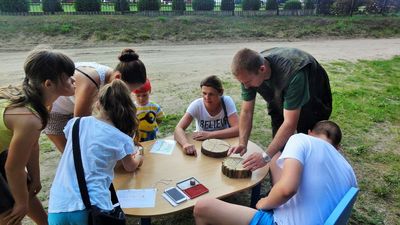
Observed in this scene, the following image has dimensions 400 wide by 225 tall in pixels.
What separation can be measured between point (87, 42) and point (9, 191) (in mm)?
11305

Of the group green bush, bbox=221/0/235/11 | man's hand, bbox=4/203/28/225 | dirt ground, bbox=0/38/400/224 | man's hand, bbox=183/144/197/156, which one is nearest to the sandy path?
dirt ground, bbox=0/38/400/224

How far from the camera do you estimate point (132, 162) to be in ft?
8.55

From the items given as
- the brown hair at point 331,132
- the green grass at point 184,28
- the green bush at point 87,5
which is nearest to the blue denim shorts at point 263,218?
the brown hair at point 331,132

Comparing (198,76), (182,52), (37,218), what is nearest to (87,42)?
(182,52)

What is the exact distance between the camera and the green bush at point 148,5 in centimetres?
1748

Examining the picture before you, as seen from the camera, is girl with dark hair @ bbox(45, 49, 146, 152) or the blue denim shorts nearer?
the blue denim shorts

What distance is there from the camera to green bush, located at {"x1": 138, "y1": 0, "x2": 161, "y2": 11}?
688 inches

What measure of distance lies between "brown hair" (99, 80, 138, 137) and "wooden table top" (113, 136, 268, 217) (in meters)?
0.69

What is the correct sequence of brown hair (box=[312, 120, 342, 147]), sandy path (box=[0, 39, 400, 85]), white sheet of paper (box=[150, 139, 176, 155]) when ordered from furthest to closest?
1. sandy path (box=[0, 39, 400, 85])
2. white sheet of paper (box=[150, 139, 176, 155])
3. brown hair (box=[312, 120, 342, 147])

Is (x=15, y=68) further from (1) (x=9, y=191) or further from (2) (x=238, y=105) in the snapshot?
(1) (x=9, y=191)

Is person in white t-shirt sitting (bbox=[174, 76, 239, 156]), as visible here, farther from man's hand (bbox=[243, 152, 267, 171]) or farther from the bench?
the bench

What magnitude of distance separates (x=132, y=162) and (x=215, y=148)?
923 mm

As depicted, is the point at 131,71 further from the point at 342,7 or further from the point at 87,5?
the point at 342,7

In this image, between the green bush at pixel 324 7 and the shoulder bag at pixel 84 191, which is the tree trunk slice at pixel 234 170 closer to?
the shoulder bag at pixel 84 191
